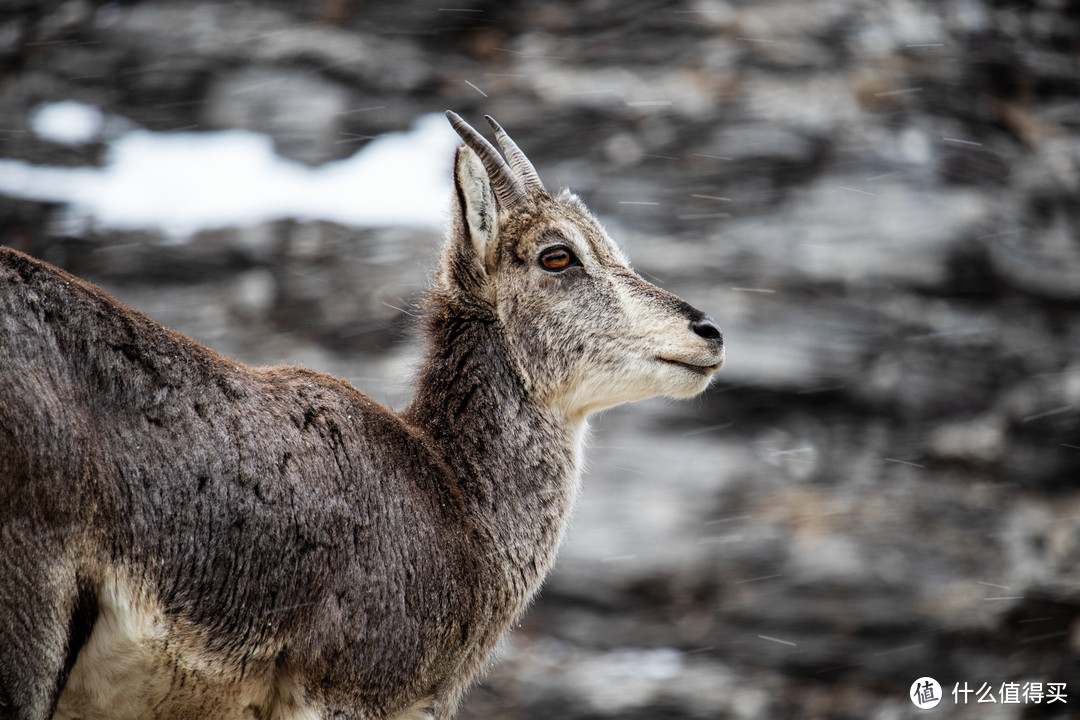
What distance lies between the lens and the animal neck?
16.0 ft

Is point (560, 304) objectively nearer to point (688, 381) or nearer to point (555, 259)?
point (555, 259)

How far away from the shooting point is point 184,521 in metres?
3.72

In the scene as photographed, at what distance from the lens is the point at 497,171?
17.5ft

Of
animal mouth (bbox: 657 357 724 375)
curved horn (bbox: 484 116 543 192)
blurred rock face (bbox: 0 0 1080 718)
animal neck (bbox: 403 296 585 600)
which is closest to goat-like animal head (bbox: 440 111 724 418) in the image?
animal mouth (bbox: 657 357 724 375)

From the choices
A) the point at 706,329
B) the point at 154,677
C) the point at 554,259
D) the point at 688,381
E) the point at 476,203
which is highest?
the point at 476,203

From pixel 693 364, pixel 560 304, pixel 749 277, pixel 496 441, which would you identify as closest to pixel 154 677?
pixel 496 441

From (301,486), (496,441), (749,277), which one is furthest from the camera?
(749,277)

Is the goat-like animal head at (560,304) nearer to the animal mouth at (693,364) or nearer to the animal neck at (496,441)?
the animal mouth at (693,364)

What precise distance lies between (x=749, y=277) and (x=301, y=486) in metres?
6.45

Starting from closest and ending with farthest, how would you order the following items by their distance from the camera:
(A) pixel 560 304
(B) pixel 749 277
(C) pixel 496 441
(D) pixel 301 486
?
(D) pixel 301 486 → (C) pixel 496 441 → (A) pixel 560 304 → (B) pixel 749 277

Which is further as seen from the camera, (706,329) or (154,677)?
(706,329)

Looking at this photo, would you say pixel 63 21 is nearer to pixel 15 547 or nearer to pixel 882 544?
pixel 15 547

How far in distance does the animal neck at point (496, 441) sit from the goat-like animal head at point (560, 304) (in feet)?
0.39

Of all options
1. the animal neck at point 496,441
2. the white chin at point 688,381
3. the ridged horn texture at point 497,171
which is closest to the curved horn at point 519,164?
the ridged horn texture at point 497,171
